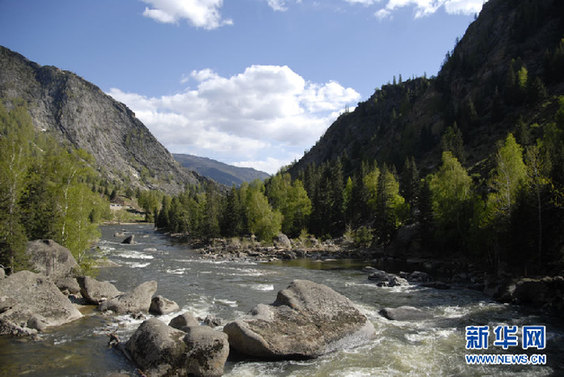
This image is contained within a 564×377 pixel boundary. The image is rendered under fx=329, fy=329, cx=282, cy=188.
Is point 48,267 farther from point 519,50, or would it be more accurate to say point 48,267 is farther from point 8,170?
point 519,50

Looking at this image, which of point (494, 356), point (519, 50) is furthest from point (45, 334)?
point (519, 50)

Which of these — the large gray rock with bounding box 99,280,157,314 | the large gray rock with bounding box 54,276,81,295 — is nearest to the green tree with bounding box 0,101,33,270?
the large gray rock with bounding box 54,276,81,295

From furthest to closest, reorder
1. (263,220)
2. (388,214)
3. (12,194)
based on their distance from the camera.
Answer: (263,220)
(388,214)
(12,194)

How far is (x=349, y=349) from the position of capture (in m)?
16.3

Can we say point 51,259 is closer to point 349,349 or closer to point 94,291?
point 94,291

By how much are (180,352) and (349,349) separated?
8.12m

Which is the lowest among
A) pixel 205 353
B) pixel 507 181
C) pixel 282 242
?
pixel 282 242

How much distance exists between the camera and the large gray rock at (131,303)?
21.2 meters

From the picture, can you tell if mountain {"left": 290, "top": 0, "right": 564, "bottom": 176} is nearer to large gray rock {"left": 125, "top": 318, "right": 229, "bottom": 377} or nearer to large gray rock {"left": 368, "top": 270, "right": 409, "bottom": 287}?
large gray rock {"left": 368, "top": 270, "right": 409, "bottom": 287}

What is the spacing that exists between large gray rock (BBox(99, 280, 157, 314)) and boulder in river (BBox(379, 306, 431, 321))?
52.4ft

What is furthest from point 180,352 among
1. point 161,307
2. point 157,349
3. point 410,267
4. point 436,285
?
point 410,267

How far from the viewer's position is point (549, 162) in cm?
3369

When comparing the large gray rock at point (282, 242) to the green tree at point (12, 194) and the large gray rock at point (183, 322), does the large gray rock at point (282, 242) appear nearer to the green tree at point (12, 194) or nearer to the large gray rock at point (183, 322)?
the green tree at point (12, 194)

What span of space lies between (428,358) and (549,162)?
97.2 feet
